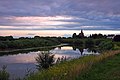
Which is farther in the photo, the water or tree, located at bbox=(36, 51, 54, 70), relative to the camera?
the water

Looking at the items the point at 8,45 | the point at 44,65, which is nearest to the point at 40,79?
the point at 44,65

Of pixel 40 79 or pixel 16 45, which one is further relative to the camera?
pixel 16 45

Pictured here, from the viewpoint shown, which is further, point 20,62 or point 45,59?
point 20,62

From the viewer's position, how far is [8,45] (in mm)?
65438

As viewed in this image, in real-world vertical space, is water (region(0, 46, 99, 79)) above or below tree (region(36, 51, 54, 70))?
below

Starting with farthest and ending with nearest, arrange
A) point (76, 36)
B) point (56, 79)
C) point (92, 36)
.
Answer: point (76, 36) < point (92, 36) < point (56, 79)

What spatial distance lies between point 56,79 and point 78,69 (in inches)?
123

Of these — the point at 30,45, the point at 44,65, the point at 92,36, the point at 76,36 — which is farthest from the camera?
the point at 76,36

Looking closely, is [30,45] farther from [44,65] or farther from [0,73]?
[0,73]

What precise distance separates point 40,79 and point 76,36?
417ft

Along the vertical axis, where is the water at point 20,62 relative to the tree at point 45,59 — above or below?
below

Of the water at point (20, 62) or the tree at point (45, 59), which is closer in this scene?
the tree at point (45, 59)

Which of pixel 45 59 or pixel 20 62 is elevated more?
pixel 45 59

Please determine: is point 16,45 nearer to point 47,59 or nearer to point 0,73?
point 47,59
